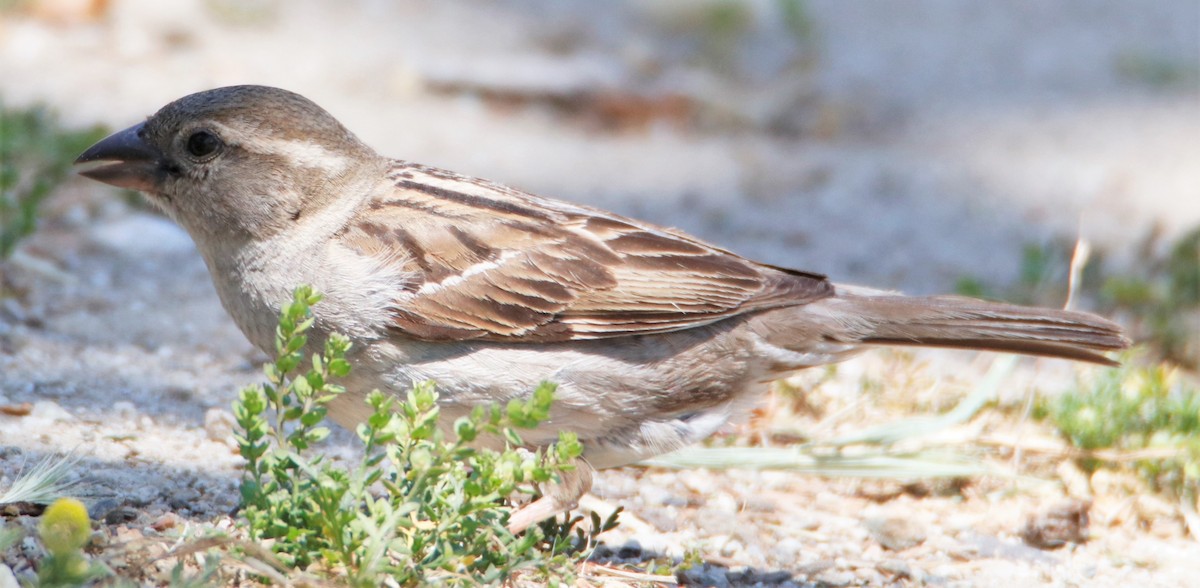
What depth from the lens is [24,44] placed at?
7.12 metres

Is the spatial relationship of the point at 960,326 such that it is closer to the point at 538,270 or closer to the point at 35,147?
the point at 538,270

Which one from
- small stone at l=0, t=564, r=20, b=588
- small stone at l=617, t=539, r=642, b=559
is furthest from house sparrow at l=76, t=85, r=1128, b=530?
small stone at l=0, t=564, r=20, b=588

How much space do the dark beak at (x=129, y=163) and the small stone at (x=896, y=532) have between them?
242cm

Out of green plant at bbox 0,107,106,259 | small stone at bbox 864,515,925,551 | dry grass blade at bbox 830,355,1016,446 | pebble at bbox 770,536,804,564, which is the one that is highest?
green plant at bbox 0,107,106,259

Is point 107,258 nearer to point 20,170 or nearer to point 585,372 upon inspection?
point 20,170

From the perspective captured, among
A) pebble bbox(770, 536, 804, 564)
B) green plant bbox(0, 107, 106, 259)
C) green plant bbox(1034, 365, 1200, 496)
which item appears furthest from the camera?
green plant bbox(0, 107, 106, 259)

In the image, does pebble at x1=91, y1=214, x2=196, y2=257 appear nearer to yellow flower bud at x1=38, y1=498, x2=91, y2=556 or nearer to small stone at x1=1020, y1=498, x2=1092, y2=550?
yellow flower bud at x1=38, y1=498, x2=91, y2=556

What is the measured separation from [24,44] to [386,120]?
2103 millimetres

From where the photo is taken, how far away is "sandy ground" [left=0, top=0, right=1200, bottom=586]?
388 cm

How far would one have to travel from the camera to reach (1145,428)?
427cm

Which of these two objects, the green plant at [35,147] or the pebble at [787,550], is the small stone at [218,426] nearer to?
the green plant at [35,147]

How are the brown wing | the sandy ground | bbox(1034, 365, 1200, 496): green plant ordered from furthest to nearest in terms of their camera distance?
bbox(1034, 365, 1200, 496): green plant, the sandy ground, the brown wing

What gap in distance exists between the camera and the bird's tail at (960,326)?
3.67 meters

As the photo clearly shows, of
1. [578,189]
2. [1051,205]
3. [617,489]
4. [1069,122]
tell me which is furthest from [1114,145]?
[617,489]
